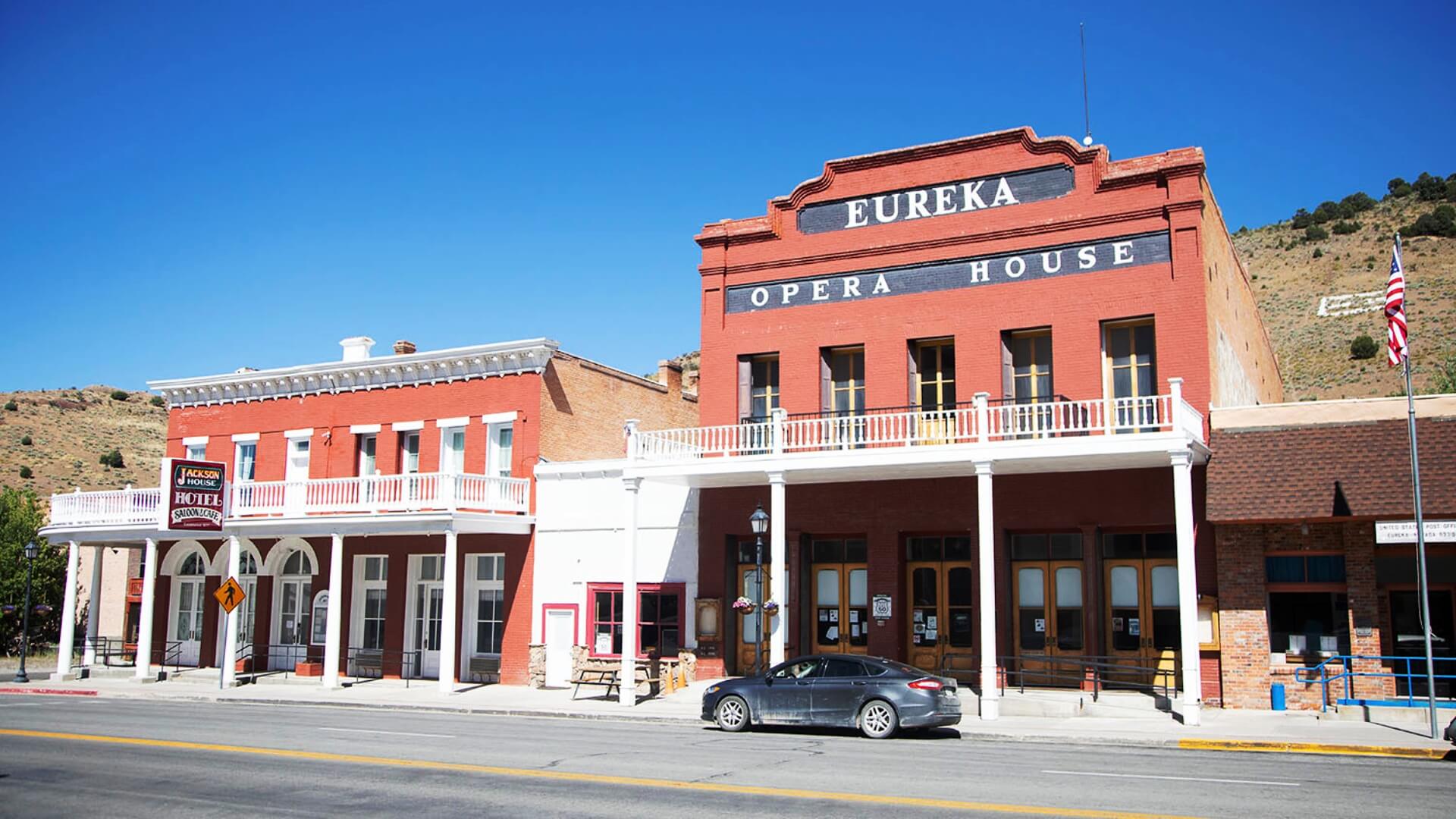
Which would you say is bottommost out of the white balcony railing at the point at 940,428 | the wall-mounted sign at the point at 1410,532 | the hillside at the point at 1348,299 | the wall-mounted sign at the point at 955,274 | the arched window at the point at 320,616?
the arched window at the point at 320,616

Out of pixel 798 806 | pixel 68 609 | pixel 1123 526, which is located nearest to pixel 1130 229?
pixel 1123 526

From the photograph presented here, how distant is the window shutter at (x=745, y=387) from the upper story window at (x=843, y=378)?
6.20 feet

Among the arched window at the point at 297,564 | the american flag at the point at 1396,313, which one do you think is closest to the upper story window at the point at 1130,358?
the american flag at the point at 1396,313

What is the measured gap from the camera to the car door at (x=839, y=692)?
17.4m

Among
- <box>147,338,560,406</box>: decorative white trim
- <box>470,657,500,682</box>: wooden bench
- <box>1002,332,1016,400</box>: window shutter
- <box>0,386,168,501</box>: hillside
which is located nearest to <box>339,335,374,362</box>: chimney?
<box>147,338,560,406</box>: decorative white trim

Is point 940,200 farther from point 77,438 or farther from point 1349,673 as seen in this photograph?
point 77,438

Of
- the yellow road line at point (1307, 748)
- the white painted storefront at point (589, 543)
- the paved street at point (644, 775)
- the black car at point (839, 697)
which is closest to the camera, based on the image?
the paved street at point (644, 775)

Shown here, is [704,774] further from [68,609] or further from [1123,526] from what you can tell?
[68,609]

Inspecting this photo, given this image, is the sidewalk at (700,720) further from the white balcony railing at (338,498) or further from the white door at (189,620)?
the white balcony railing at (338,498)

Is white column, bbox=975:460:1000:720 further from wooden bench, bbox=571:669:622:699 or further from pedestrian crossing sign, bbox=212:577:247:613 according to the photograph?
pedestrian crossing sign, bbox=212:577:247:613

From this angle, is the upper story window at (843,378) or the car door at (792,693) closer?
the car door at (792,693)

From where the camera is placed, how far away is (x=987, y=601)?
794 inches

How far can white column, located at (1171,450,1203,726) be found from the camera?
1836 centimetres

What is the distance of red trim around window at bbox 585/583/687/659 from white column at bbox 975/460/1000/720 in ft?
27.4
